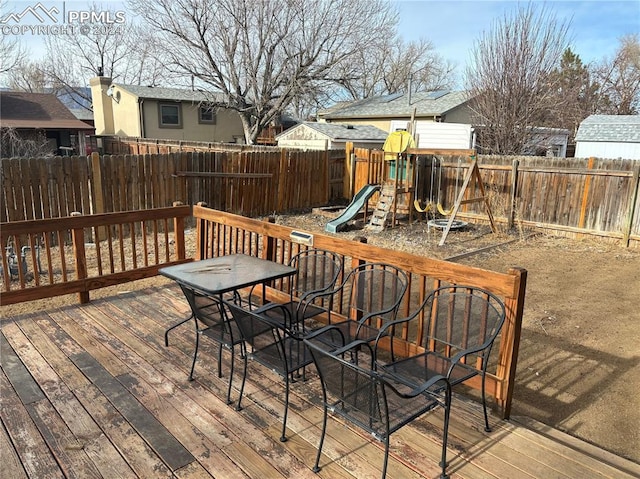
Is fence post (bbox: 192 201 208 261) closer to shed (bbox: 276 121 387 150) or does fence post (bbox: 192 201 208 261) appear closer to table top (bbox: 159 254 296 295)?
table top (bbox: 159 254 296 295)

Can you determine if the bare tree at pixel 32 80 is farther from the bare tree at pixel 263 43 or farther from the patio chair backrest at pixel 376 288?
the patio chair backrest at pixel 376 288

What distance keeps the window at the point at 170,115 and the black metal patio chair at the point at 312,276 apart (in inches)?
829

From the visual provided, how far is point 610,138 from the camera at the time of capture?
15.0 meters

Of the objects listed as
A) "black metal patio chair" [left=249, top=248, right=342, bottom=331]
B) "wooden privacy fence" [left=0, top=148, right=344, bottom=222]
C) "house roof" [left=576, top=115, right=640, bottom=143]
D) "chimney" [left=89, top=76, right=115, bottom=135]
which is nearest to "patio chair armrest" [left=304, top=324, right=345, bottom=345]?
"black metal patio chair" [left=249, top=248, right=342, bottom=331]

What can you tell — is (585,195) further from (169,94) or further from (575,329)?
(169,94)

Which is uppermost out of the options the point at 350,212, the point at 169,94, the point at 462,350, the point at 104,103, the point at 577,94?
the point at 577,94

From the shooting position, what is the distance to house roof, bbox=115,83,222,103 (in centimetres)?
2205

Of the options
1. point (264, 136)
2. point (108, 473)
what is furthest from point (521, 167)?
point (264, 136)

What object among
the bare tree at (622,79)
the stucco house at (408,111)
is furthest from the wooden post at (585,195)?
the bare tree at (622,79)

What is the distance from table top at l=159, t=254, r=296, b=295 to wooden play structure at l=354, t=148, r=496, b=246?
639 centimetres

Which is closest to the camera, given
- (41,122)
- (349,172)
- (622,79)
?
(349,172)

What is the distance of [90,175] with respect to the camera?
809 centimetres

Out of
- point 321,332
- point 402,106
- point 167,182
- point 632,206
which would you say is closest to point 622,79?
point 402,106

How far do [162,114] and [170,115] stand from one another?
406 mm
